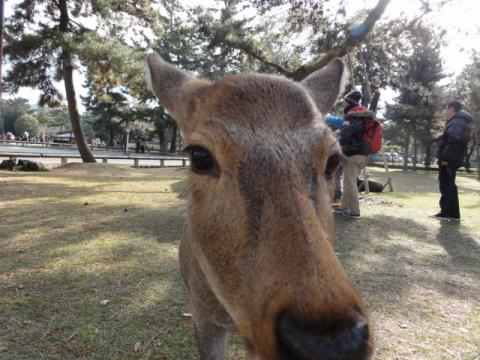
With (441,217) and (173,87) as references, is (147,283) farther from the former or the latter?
(441,217)

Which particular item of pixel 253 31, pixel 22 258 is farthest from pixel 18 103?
pixel 22 258

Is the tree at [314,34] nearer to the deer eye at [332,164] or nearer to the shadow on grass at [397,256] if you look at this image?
the shadow on grass at [397,256]

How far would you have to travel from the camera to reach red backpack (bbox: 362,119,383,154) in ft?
24.4

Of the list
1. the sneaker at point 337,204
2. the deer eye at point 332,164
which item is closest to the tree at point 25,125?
the sneaker at point 337,204

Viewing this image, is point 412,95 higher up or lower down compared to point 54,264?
higher up

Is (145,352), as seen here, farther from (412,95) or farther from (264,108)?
(412,95)

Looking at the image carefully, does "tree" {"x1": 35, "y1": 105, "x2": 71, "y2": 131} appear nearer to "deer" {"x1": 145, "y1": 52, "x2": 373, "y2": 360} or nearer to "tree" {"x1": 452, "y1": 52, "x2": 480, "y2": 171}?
"tree" {"x1": 452, "y1": 52, "x2": 480, "y2": 171}

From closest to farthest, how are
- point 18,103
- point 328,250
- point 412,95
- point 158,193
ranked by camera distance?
point 328,250 < point 158,193 < point 412,95 < point 18,103

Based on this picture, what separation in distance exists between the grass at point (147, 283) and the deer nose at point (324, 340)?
228cm

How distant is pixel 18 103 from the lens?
365ft

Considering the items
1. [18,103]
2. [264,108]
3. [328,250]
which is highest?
[18,103]

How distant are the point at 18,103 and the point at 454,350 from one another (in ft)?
432

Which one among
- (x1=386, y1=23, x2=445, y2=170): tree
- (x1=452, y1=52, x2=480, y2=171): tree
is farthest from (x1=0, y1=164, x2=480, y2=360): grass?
(x1=386, y1=23, x2=445, y2=170): tree

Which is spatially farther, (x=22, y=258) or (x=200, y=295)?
(x=22, y=258)
